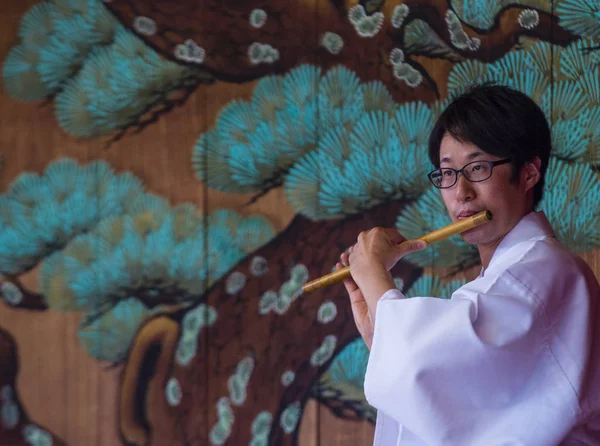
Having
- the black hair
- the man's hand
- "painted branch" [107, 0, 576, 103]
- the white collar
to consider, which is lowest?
the man's hand

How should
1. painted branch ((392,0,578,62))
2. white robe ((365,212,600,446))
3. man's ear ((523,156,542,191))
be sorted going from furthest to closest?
painted branch ((392,0,578,62)), man's ear ((523,156,542,191)), white robe ((365,212,600,446))

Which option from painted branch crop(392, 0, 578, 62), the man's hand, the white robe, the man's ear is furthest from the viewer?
painted branch crop(392, 0, 578, 62)

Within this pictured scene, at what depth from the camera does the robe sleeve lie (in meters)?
1.13

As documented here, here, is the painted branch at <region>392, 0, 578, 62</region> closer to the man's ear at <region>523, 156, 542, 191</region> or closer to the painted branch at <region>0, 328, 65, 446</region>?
the man's ear at <region>523, 156, 542, 191</region>

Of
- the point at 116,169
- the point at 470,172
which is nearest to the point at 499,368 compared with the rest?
the point at 470,172

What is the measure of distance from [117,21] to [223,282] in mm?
1111

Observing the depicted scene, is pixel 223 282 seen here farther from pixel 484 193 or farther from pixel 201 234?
pixel 484 193

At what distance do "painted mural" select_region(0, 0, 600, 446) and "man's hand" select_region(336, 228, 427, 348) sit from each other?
3.80 ft

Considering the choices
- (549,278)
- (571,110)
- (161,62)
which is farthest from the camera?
(161,62)

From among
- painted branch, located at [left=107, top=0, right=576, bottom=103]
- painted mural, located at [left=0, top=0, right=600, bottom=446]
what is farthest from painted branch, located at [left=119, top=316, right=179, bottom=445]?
Result: painted branch, located at [left=107, top=0, right=576, bottom=103]

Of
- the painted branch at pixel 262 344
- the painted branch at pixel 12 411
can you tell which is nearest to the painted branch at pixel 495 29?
Result: the painted branch at pixel 262 344

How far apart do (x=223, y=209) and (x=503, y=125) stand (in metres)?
1.50

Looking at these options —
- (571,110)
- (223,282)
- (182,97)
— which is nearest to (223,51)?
(182,97)

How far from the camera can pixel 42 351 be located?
268 centimetres
